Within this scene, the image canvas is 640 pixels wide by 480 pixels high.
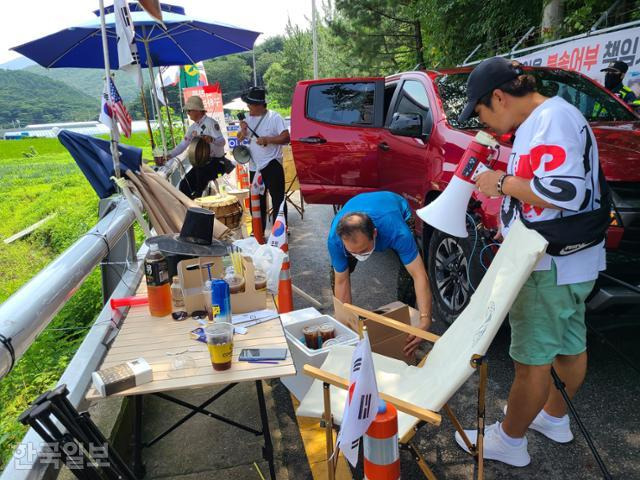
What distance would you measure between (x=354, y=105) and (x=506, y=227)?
10.9ft

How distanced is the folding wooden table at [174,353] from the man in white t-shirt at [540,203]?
1.12m

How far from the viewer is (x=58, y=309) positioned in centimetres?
192

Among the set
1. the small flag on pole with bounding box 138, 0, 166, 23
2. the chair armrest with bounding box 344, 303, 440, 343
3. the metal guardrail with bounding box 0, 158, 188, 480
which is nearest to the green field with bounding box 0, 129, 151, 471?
the metal guardrail with bounding box 0, 158, 188, 480

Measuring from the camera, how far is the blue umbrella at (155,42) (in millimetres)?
5879

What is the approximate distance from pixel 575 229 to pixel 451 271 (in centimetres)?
169

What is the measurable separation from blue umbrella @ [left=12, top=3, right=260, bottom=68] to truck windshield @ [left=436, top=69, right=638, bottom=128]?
3494mm

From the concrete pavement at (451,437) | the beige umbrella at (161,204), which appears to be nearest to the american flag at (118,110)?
the beige umbrella at (161,204)

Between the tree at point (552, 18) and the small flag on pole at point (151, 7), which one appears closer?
the small flag on pole at point (151, 7)

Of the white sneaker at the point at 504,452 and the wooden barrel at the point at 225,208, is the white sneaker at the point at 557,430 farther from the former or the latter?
the wooden barrel at the point at 225,208

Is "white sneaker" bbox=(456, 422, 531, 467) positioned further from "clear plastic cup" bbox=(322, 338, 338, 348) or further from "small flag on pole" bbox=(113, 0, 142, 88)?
"small flag on pole" bbox=(113, 0, 142, 88)

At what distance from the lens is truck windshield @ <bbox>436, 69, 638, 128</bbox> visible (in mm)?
3949

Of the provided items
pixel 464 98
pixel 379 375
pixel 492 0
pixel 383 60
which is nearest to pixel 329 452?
pixel 379 375

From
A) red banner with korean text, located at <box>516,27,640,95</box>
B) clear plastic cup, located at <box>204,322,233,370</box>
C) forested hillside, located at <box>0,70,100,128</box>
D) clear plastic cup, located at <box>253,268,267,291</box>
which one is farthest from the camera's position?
forested hillside, located at <box>0,70,100,128</box>

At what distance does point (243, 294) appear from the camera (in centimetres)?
257
